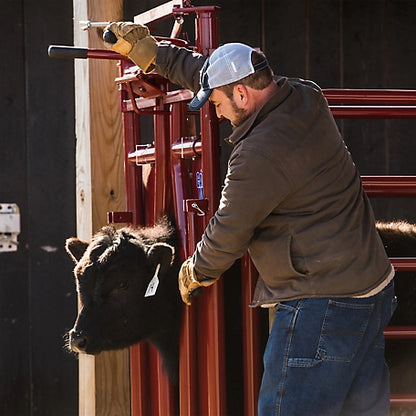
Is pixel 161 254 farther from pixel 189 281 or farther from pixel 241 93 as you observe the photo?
pixel 241 93

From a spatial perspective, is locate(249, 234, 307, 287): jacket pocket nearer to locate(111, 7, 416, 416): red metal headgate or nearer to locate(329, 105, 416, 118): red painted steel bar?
locate(111, 7, 416, 416): red metal headgate

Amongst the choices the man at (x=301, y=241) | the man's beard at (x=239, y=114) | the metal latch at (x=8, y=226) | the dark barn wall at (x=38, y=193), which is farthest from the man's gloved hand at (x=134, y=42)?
the metal latch at (x=8, y=226)

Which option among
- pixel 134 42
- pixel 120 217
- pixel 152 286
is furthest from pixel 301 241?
pixel 120 217

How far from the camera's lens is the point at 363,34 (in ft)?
20.6

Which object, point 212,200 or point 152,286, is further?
point 152,286

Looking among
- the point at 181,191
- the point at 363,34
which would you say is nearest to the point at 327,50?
the point at 363,34

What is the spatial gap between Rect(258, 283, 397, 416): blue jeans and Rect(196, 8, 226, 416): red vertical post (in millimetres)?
604

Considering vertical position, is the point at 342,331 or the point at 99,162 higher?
the point at 99,162

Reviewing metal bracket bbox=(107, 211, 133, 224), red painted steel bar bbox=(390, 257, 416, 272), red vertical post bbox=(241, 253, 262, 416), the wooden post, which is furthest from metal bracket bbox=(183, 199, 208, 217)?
the wooden post

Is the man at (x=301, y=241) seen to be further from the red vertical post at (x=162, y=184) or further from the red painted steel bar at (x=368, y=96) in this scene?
the red vertical post at (x=162, y=184)

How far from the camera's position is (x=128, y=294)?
167 inches

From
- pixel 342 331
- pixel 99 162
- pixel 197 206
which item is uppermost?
pixel 99 162

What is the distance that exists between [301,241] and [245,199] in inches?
9.7

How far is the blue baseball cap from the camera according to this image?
134 inches
